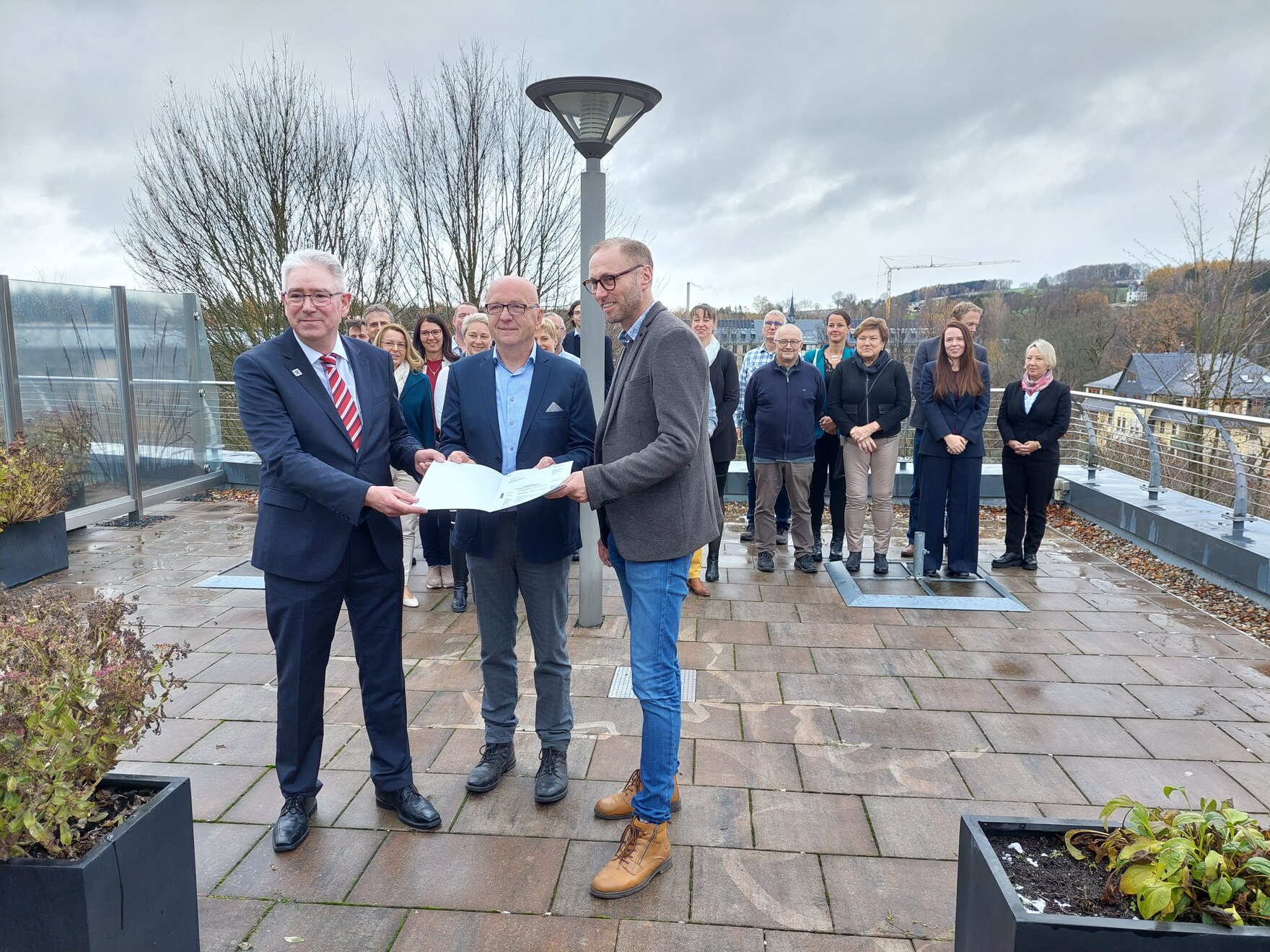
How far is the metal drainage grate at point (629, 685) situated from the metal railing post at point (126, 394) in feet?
20.8

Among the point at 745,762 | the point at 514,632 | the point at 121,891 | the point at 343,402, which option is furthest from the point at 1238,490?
the point at 121,891

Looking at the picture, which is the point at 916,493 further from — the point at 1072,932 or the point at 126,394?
the point at 126,394

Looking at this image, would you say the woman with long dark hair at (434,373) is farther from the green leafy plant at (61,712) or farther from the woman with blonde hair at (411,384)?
the green leafy plant at (61,712)

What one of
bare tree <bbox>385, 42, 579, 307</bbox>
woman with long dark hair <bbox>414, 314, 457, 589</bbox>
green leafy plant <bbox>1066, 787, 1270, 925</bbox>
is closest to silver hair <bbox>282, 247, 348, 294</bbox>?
green leafy plant <bbox>1066, 787, 1270, 925</bbox>

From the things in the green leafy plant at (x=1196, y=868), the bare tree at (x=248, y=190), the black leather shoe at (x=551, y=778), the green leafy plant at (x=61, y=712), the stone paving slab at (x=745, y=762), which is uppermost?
the bare tree at (x=248, y=190)

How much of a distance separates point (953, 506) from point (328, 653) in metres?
4.75

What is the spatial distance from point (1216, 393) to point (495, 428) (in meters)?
14.8

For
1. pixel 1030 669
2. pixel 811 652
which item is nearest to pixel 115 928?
pixel 811 652

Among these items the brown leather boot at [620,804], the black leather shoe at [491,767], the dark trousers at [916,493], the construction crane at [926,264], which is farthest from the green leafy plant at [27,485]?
the construction crane at [926,264]

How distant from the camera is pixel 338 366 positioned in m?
2.93

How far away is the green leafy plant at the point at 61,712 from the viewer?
6.09 feet

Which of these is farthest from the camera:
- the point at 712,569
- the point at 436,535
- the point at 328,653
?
the point at 712,569

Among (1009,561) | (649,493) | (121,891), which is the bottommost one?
(1009,561)

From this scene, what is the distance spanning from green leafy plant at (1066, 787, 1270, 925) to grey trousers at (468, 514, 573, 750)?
1949 millimetres
